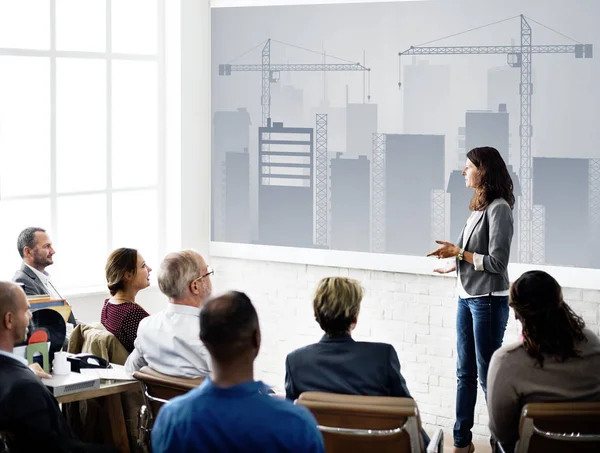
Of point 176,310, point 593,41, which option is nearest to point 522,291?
point 176,310

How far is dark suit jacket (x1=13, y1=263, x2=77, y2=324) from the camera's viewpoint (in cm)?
548

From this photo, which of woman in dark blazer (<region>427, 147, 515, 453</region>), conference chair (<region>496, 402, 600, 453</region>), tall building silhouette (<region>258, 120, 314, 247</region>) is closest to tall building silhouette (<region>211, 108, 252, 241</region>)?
tall building silhouette (<region>258, 120, 314, 247</region>)

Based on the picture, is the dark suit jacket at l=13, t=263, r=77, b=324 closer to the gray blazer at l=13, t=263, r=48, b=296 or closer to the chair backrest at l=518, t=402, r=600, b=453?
the gray blazer at l=13, t=263, r=48, b=296

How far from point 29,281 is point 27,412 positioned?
235 centimetres

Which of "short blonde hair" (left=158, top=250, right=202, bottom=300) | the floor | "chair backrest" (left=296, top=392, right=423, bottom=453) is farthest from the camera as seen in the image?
the floor

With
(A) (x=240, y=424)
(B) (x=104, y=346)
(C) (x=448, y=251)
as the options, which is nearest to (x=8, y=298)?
(B) (x=104, y=346)

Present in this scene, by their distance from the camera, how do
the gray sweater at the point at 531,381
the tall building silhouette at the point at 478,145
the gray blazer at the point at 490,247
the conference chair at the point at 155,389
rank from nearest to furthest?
1. the gray sweater at the point at 531,381
2. the conference chair at the point at 155,389
3. the gray blazer at the point at 490,247
4. the tall building silhouette at the point at 478,145

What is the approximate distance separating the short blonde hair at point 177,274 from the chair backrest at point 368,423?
1105 millimetres

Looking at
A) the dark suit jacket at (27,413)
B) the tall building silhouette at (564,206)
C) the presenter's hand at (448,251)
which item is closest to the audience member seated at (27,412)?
the dark suit jacket at (27,413)

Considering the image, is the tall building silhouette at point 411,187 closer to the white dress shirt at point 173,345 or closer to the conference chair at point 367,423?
the white dress shirt at point 173,345

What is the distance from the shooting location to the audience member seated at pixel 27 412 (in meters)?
3.25

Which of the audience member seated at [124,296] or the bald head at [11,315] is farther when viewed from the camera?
the audience member seated at [124,296]

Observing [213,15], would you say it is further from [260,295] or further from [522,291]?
[522,291]

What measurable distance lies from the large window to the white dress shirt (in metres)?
2.39
